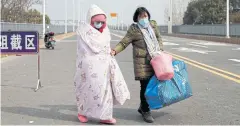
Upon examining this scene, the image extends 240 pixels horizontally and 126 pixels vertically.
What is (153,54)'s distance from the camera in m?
5.95

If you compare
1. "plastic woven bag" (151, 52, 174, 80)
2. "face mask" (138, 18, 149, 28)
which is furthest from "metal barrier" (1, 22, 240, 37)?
"plastic woven bag" (151, 52, 174, 80)

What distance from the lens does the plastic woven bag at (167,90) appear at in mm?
5910

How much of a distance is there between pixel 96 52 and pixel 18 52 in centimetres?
479

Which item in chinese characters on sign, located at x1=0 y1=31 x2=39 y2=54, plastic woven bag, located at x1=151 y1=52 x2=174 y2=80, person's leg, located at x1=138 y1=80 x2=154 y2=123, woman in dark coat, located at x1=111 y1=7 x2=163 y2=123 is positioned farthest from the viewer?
chinese characters on sign, located at x1=0 y1=31 x2=39 y2=54

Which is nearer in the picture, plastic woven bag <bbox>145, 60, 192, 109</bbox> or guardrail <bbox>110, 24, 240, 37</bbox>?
plastic woven bag <bbox>145, 60, 192, 109</bbox>

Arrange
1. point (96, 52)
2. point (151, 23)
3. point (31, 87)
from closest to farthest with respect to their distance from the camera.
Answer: point (96, 52), point (151, 23), point (31, 87)

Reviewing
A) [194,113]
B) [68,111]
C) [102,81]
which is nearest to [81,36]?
[102,81]

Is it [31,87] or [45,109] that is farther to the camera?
[31,87]

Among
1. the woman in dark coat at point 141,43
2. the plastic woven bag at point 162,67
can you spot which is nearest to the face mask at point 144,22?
the woman in dark coat at point 141,43

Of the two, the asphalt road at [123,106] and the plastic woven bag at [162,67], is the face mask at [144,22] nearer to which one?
the plastic woven bag at [162,67]

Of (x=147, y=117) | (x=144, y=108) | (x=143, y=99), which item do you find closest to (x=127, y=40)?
(x=143, y=99)

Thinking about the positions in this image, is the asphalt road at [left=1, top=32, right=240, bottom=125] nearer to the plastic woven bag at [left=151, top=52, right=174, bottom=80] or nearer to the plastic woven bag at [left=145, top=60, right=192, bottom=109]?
the plastic woven bag at [left=145, top=60, right=192, bottom=109]

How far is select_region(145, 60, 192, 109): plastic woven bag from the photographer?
5.91m

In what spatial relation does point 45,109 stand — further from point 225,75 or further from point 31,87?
point 225,75
